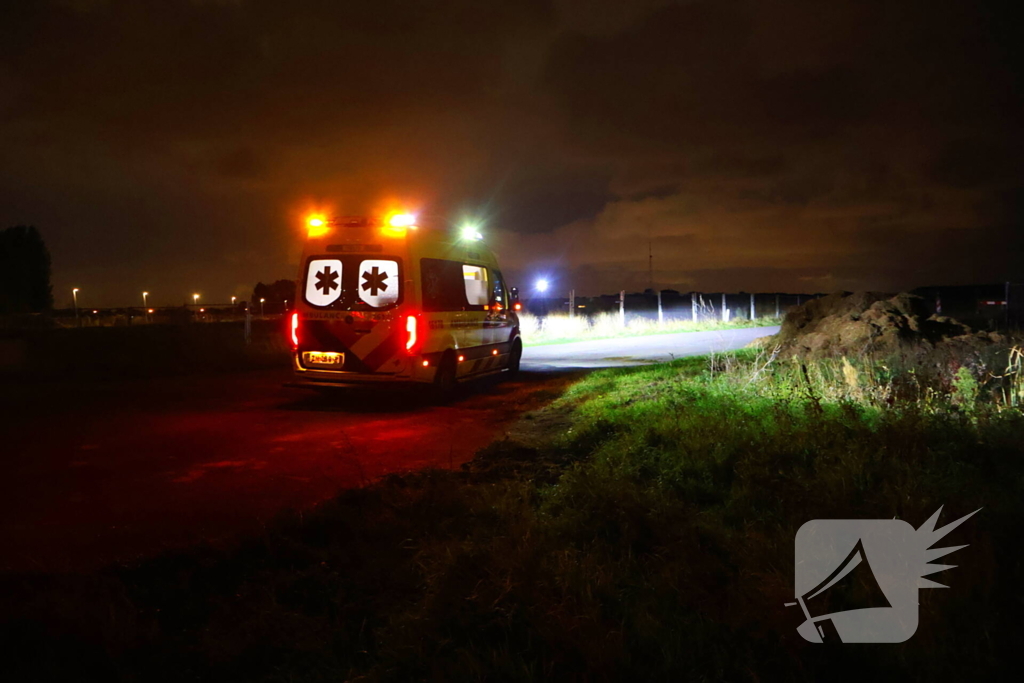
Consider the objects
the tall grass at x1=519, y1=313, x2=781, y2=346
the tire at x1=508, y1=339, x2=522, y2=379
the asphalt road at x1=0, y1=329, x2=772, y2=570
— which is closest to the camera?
the asphalt road at x1=0, y1=329, x2=772, y2=570

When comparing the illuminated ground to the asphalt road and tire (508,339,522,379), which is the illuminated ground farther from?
the asphalt road

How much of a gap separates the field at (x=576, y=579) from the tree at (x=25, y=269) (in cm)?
7183

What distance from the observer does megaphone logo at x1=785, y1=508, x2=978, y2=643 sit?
338cm

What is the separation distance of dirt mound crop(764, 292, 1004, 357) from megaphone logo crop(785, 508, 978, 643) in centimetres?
862


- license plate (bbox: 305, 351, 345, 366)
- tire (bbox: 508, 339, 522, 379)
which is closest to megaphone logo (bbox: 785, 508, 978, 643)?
license plate (bbox: 305, 351, 345, 366)

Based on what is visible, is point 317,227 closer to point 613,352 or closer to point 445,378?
point 445,378

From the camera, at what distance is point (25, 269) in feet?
217

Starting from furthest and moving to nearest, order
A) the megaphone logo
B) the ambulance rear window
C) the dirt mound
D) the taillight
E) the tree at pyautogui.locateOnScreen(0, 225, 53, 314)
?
the tree at pyautogui.locateOnScreen(0, 225, 53, 314) → the dirt mound → the ambulance rear window → the taillight → the megaphone logo

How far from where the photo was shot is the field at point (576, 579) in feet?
10.4

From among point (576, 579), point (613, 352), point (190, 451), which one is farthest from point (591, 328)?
point (576, 579)

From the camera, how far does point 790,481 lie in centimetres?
518

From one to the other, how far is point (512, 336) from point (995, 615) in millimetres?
11202

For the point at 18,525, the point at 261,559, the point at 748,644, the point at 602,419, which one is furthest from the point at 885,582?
the point at 18,525

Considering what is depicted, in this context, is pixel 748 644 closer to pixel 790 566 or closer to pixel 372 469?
pixel 790 566
